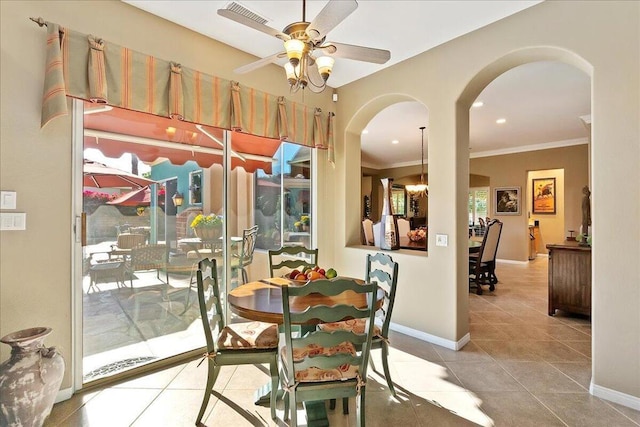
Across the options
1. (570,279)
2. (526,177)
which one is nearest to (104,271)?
(570,279)

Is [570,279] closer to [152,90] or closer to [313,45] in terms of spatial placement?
[313,45]

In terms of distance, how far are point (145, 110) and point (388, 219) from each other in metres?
2.78

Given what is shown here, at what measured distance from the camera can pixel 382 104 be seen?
3.97m

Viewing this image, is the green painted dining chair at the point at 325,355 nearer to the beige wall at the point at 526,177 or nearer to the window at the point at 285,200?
the window at the point at 285,200

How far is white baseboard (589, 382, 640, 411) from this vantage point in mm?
2139

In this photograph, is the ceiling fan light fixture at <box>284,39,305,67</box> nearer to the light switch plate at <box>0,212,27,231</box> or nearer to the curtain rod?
the curtain rod

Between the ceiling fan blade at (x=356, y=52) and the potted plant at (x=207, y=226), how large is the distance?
194 cm

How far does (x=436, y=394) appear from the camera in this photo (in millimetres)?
2350

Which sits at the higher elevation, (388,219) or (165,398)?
(388,219)

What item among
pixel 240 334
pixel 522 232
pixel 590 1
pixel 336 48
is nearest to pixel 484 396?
pixel 240 334

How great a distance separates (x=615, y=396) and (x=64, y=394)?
3949 mm

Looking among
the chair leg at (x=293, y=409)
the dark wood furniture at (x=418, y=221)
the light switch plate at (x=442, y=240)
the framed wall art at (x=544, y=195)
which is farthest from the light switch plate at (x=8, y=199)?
the framed wall art at (x=544, y=195)

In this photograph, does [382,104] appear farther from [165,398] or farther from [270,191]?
[165,398]

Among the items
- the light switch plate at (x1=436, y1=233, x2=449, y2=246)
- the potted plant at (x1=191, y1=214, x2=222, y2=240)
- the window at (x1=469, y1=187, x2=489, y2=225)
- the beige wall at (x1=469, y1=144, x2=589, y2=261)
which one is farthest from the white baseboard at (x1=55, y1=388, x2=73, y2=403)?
the window at (x1=469, y1=187, x2=489, y2=225)
